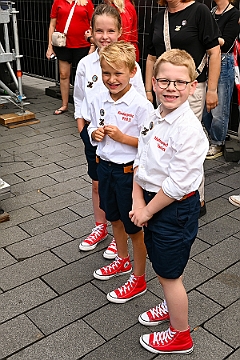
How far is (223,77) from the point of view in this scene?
4.87 m

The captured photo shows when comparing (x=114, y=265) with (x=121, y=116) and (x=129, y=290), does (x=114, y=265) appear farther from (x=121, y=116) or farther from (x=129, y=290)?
(x=121, y=116)

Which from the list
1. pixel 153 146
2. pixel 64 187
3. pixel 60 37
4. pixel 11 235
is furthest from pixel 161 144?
pixel 60 37

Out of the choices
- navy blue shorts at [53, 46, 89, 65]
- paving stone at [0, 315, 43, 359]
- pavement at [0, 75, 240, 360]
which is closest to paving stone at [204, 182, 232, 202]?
pavement at [0, 75, 240, 360]

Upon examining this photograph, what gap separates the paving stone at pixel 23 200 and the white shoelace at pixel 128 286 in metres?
1.57

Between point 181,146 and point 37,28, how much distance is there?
7.41 m

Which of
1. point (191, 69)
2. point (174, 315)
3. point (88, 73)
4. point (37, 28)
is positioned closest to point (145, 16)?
point (37, 28)

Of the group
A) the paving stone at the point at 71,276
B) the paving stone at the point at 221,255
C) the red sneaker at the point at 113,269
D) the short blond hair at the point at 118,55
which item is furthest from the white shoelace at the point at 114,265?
the short blond hair at the point at 118,55

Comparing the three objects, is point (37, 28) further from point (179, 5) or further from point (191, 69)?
point (191, 69)

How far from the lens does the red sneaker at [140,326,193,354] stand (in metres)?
2.32

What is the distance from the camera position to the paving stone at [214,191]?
4.19m

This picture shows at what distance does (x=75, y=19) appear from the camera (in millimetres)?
6121

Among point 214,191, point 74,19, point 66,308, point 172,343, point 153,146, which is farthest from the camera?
point 74,19

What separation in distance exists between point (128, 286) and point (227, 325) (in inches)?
24.7

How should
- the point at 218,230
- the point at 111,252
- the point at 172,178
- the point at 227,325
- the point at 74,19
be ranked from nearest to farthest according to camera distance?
the point at 172,178, the point at 227,325, the point at 111,252, the point at 218,230, the point at 74,19
